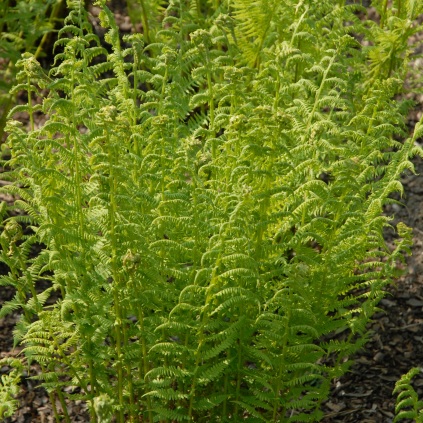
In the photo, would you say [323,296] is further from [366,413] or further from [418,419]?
[366,413]

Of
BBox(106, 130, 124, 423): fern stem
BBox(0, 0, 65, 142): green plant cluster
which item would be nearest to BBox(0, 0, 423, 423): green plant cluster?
BBox(106, 130, 124, 423): fern stem

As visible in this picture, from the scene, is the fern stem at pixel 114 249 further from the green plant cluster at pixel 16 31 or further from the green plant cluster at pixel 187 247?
the green plant cluster at pixel 16 31

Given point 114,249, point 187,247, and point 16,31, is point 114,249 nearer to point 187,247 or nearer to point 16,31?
point 187,247

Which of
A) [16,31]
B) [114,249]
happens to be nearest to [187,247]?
[114,249]

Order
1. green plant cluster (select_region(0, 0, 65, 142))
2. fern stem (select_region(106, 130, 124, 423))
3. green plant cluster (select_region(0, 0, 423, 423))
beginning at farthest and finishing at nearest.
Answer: green plant cluster (select_region(0, 0, 65, 142))
green plant cluster (select_region(0, 0, 423, 423))
fern stem (select_region(106, 130, 124, 423))

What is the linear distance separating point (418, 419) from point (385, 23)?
2615 mm

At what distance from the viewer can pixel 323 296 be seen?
2.88 meters

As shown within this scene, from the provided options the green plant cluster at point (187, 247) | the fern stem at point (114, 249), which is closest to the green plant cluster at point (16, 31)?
the green plant cluster at point (187, 247)

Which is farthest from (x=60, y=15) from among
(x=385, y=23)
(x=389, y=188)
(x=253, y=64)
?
(x=389, y=188)

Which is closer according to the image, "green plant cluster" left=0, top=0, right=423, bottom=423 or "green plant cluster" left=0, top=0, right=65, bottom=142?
"green plant cluster" left=0, top=0, right=423, bottom=423

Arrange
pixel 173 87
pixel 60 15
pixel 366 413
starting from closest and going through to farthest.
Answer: pixel 173 87 → pixel 366 413 → pixel 60 15

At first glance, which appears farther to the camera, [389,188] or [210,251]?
[389,188]

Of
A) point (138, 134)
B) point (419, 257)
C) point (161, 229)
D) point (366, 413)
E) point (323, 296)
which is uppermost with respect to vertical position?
point (138, 134)

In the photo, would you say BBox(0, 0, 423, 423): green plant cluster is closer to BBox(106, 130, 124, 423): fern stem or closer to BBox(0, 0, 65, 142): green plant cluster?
BBox(106, 130, 124, 423): fern stem
